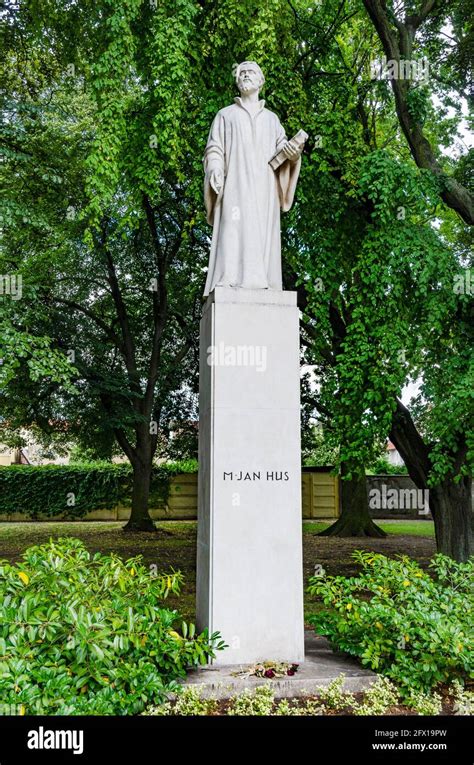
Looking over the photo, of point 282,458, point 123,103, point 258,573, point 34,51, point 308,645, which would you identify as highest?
point 34,51

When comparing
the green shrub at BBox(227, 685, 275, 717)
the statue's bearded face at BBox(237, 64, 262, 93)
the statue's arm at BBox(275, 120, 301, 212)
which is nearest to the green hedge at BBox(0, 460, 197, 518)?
the statue's arm at BBox(275, 120, 301, 212)

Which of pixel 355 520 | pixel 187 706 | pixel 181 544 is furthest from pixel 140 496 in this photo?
pixel 187 706

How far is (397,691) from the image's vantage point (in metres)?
4.74

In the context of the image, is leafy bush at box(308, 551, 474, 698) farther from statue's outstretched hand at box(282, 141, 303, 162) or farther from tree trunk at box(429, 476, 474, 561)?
tree trunk at box(429, 476, 474, 561)

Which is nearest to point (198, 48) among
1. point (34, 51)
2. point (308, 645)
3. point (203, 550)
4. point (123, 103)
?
point (123, 103)

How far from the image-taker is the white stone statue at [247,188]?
599cm

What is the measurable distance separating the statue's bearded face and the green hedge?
55.1 ft

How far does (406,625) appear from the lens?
16.0 ft

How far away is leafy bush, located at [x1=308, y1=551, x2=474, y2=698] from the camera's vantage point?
4711mm

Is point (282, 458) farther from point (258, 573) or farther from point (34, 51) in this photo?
point (34, 51)

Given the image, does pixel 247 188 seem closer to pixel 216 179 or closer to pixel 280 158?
pixel 216 179

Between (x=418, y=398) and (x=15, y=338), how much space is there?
7.27m

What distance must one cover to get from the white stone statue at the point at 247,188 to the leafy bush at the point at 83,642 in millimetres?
2809

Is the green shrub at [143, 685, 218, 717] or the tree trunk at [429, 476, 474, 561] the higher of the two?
the tree trunk at [429, 476, 474, 561]
